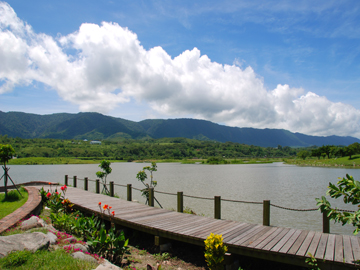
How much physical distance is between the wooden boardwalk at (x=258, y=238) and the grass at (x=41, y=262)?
10.6 ft

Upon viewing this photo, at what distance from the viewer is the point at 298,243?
6391mm

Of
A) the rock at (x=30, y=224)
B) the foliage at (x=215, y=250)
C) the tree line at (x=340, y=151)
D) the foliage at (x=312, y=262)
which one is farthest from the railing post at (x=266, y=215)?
the tree line at (x=340, y=151)

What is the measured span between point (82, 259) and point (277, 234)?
539 cm

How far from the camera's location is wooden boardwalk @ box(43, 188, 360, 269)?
5.67 m

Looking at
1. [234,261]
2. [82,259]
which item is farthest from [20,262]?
[234,261]

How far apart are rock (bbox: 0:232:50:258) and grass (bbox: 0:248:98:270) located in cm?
17

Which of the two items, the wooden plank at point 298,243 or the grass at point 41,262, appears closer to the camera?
the grass at point 41,262

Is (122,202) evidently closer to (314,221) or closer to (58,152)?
(314,221)

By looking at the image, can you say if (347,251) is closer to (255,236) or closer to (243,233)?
(255,236)

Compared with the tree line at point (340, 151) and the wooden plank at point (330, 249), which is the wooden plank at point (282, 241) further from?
the tree line at point (340, 151)

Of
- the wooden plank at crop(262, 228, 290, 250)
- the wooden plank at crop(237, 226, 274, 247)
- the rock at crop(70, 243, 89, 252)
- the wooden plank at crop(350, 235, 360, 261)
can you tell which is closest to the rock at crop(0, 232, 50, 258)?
the rock at crop(70, 243, 89, 252)

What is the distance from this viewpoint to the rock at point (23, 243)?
5.03 m

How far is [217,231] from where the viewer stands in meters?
7.61

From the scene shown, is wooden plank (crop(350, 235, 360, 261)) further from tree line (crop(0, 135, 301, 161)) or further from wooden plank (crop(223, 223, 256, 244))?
tree line (crop(0, 135, 301, 161))
